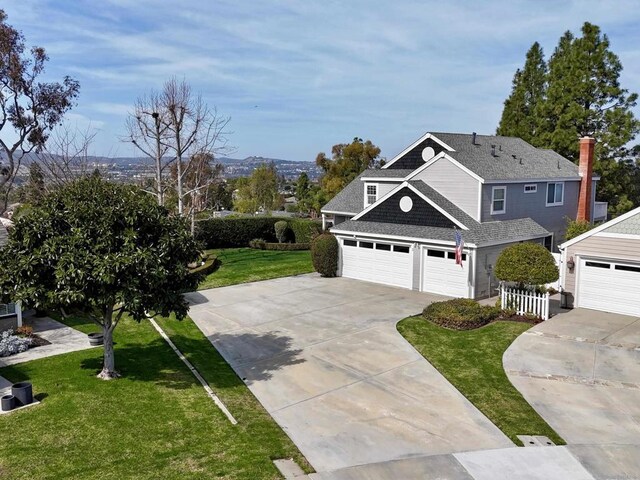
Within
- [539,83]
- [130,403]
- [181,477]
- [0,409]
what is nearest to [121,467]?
[181,477]

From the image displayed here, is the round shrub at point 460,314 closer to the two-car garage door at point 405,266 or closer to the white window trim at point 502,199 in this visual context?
the two-car garage door at point 405,266

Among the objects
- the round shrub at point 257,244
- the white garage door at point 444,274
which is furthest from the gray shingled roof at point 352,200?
the white garage door at point 444,274

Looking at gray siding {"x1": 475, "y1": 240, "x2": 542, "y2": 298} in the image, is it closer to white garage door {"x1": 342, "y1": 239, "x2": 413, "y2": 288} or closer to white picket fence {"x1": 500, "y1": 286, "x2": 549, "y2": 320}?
white picket fence {"x1": 500, "y1": 286, "x2": 549, "y2": 320}

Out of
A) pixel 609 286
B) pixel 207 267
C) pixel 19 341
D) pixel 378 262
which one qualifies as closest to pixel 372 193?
pixel 378 262

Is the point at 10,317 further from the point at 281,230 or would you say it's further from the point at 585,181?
the point at 585,181

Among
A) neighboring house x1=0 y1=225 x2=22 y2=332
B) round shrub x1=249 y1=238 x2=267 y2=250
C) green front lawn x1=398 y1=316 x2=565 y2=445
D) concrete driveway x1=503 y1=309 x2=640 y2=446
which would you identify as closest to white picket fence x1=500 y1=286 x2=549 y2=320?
concrete driveway x1=503 y1=309 x2=640 y2=446
